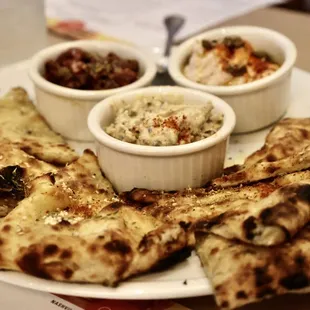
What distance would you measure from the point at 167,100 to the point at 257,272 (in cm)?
104

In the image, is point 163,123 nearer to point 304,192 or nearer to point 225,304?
point 304,192

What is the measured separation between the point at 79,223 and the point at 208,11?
294 centimetres

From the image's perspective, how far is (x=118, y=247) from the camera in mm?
1600

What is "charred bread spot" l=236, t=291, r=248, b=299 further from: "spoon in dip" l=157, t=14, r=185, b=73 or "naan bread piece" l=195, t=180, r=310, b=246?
"spoon in dip" l=157, t=14, r=185, b=73

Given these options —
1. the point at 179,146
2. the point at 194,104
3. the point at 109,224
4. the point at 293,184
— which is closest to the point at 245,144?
the point at 194,104

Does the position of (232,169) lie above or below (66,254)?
below

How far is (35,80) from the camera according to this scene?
2.56 m

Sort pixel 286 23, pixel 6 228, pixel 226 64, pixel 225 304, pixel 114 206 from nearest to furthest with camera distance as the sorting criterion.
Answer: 1. pixel 225 304
2. pixel 6 228
3. pixel 114 206
4. pixel 226 64
5. pixel 286 23

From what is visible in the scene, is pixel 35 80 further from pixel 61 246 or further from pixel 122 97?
pixel 61 246

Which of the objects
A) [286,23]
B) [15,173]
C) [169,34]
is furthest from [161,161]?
[286,23]

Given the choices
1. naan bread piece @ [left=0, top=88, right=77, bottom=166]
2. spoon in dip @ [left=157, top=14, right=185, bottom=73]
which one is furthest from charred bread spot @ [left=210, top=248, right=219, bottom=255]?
spoon in dip @ [left=157, top=14, right=185, bottom=73]

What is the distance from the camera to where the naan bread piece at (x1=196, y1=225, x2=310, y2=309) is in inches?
58.5

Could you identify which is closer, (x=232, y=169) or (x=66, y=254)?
(x=66, y=254)

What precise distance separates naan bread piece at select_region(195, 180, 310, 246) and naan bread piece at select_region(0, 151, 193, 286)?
119 mm
